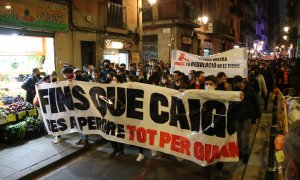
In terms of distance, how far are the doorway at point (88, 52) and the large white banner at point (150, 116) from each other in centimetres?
641

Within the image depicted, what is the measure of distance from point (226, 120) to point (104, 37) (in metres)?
10.4

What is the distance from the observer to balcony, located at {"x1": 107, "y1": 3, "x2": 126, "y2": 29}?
50.5 feet

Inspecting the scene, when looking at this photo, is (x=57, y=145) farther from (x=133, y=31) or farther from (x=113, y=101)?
(x=133, y=31)

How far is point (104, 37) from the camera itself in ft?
48.5

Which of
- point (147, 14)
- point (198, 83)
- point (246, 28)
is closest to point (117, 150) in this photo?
point (198, 83)

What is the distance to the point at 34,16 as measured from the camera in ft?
33.7

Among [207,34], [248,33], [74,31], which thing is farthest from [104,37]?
[248,33]

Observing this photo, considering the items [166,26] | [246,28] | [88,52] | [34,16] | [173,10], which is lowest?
[88,52]

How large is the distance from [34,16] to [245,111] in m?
7.58

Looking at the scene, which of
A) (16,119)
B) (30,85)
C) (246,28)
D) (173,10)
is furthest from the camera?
(246,28)

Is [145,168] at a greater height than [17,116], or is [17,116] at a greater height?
[17,116]

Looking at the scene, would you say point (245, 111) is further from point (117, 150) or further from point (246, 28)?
point (246, 28)

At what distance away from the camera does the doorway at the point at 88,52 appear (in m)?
14.0

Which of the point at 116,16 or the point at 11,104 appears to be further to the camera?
the point at 116,16
